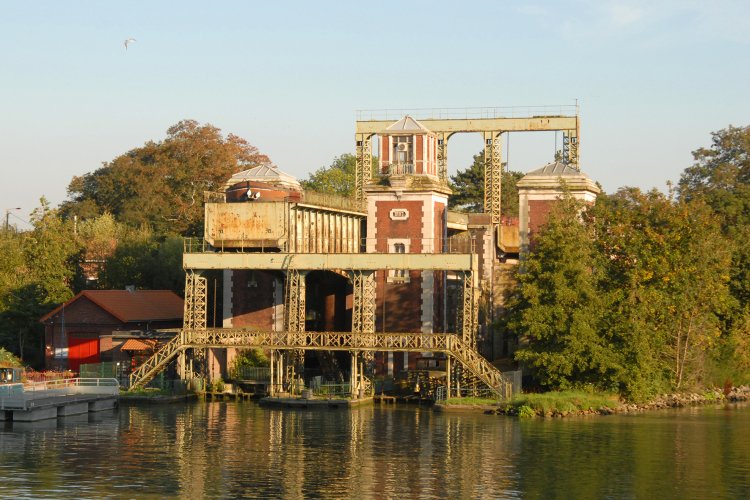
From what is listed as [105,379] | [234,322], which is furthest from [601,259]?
[105,379]

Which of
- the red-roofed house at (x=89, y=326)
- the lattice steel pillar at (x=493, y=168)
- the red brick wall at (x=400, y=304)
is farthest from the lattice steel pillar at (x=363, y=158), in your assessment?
the red-roofed house at (x=89, y=326)

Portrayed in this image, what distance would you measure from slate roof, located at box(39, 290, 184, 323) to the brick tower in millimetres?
13461

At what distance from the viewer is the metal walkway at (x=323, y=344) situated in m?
53.6

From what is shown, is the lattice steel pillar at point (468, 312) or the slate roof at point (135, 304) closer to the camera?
the lattice steel pillar at point (468, 312)

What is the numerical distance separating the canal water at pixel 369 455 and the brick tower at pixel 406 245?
771cm

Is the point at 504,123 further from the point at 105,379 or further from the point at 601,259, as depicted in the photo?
the point at 105,379

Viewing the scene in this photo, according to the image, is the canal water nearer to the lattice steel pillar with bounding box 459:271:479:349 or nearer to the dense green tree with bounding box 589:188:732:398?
the lattice steel pillar with bounding box 459:271:479:349

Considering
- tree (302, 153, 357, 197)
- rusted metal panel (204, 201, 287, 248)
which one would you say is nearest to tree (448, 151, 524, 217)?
tree (302, 153, 357, 197)

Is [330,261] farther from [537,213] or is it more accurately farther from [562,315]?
[537,213]

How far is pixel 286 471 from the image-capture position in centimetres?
3662

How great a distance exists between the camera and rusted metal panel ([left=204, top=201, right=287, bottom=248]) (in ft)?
195

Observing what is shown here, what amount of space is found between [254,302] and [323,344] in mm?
7949

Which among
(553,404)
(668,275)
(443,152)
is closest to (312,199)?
(553,404)

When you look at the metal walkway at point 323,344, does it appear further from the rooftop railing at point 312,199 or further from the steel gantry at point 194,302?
the rooftop railing at point 312,199
